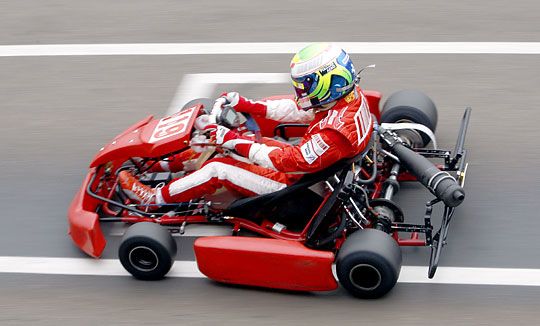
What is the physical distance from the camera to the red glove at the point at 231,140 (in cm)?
643

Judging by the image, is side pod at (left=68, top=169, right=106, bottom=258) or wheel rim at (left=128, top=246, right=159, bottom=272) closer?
wheel rim at (left=128, top=246, right=159, bottom=272)

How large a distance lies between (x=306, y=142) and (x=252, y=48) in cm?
350

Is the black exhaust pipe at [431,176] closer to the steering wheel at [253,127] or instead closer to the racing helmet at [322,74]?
the racing helmet at [322,74]

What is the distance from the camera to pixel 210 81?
9.07 m

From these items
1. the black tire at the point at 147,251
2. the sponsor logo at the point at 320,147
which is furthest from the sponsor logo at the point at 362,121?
the black tire at the point at 147,251

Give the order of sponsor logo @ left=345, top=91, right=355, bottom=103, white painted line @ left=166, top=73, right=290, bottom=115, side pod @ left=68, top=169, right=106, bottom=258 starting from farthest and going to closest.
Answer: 1. white painted line @ left=166, top=73, right=290, bottom=115
2. side pod @ left=68, top=169, right=106, bottom=258
3. sponsor logo @ left=345, top=91, right=355, bottom=103

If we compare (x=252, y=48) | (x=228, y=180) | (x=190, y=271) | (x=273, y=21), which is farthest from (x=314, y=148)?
(x=273, y=21)

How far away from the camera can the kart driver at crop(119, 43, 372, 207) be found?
623 cm

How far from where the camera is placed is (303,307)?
6.11 metres

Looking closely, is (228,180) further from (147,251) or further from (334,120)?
(334,120)

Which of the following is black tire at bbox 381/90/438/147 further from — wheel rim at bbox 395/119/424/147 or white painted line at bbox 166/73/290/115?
white painted line at bbox 166/73/290/115

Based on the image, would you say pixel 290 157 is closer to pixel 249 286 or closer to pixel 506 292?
pixel 249 286

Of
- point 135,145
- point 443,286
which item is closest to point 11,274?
point 135,145

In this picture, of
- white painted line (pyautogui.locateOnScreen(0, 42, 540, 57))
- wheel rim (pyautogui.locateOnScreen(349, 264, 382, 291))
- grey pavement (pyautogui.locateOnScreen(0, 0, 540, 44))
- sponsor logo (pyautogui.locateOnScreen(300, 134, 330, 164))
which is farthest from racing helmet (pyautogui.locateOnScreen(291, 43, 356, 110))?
grey pavement (pyautogui.locateOnScreen(0, 0, 540, 44))
